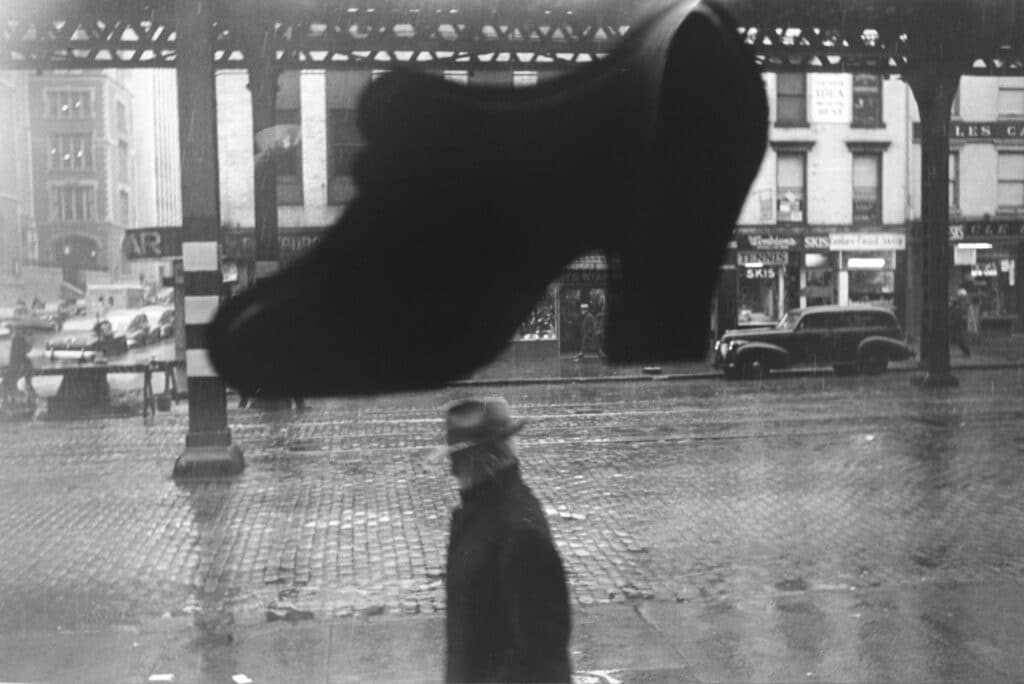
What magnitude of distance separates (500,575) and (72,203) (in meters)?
1.10

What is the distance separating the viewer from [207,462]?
451 inches

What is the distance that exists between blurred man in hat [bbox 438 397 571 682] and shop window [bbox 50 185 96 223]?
78 centimetres

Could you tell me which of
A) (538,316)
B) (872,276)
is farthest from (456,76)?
(872,276)

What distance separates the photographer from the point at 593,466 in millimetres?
11750

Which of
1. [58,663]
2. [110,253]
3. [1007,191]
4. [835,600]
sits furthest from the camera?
[1007,191]

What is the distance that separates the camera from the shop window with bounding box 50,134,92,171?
6.49 ft

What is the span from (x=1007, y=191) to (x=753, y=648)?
1230 inches

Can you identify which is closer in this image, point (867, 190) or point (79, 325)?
point (79, 325)

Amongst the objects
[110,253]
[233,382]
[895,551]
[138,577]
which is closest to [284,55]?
[233,382]

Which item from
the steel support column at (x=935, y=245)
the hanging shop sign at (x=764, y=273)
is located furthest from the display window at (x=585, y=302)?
the hanging shop sign at (x=764, y=273)

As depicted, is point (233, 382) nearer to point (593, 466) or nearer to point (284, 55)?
point (284, 55)

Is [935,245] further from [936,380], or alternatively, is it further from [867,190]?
[867,190]

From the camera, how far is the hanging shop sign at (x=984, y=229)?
103ft

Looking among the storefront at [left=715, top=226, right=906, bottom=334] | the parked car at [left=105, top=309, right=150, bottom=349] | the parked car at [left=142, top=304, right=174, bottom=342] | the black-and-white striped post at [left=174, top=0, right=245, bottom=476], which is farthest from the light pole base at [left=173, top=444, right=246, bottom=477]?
the storefront at [left=715, top=226, right=906, bottom=334]
